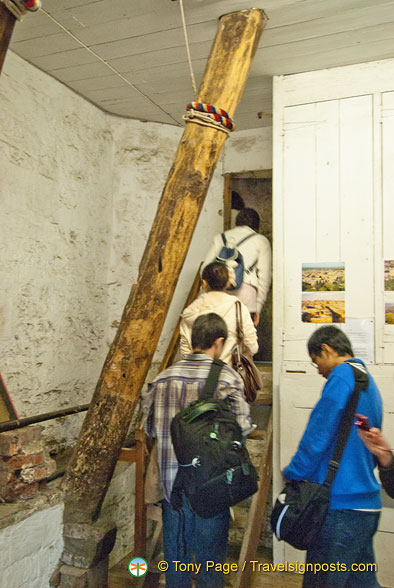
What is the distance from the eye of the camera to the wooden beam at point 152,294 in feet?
8.46

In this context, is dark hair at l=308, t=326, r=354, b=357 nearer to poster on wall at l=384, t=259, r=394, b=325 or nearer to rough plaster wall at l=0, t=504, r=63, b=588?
poster on wall at l=384, t=259, r=394, b=325

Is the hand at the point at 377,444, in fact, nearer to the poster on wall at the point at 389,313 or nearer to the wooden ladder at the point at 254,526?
the wooden ladder at the point at 254,526

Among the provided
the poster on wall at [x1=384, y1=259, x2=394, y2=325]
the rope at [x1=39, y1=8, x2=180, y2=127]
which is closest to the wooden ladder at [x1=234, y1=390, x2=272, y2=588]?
the poster on wall at [x1=384, y1=259, x2=394, y2=325]

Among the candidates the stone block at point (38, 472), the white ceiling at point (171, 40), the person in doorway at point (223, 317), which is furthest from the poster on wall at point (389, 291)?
the stone block at point (38, 472)

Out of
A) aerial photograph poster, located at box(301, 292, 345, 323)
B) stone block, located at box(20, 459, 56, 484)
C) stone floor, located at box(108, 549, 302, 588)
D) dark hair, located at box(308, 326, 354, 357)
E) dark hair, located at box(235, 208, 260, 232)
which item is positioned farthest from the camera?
dark hair, located at box(235, 208, 260, 232)

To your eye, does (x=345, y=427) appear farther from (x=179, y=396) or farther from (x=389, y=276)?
(x=389, y=276)

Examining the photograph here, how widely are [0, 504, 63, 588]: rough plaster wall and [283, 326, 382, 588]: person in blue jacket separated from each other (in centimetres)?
138

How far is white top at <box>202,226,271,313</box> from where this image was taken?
3.52m

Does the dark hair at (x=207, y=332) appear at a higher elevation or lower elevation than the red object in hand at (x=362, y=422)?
higher

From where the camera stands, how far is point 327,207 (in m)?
3.46

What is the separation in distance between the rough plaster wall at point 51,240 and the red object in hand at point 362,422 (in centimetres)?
253

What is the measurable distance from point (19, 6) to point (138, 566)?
9.53 feet

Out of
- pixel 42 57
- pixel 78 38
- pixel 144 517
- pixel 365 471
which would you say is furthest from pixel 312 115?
pixel 144 517

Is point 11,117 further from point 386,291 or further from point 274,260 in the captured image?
point 386,291
